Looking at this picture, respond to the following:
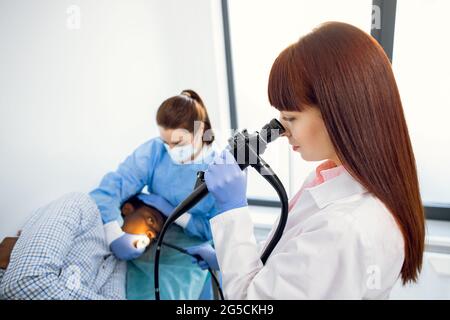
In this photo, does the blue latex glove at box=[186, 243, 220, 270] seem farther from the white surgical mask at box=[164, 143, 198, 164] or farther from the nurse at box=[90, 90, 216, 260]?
the white surgical mask at box=[164, 143, 198, 164]

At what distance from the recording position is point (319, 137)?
1.95 ft

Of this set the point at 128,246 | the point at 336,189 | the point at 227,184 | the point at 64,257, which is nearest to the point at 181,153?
the point at 128,246

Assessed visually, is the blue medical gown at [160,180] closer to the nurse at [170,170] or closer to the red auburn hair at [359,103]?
the nurse at [170,170]

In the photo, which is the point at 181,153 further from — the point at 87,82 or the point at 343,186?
the point at 343,186

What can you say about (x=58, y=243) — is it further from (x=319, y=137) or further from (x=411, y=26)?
(x=411, y=26)

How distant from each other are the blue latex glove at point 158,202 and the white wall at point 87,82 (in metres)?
0.26

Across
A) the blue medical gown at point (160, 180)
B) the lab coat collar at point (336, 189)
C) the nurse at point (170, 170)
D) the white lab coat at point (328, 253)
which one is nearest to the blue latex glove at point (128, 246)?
the nurse at point (170, 170)

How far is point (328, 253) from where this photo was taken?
516 mm

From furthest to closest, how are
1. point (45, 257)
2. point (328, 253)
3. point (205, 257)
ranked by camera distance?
point (205, 257) < point (45, 257) < point (328, 253)

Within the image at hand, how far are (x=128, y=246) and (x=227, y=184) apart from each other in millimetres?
687

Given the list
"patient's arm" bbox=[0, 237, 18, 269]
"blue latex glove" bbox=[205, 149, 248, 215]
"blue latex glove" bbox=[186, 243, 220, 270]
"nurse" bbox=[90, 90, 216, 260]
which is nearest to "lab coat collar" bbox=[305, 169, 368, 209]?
"blue latex glove" bbox=[205, 149, 248, 215]

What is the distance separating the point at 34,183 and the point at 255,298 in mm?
883

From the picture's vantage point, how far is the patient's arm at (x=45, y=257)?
774mm

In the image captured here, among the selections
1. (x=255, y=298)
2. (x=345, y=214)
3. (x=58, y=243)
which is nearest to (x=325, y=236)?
(x=345, y=214)
